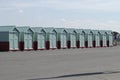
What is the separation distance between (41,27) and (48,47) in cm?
402

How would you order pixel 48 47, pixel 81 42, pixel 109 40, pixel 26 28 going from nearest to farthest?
1. pixel 26 28
2. pixel 48 47
3. pixel 81 42
4. pixel 109 40

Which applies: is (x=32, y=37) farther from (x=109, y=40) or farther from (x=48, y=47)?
(x=109, y=40)

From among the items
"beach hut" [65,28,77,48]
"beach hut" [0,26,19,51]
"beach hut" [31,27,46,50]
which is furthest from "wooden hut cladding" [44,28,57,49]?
"beach hut" [0,26,19,51]

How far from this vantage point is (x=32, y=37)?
69.6 m

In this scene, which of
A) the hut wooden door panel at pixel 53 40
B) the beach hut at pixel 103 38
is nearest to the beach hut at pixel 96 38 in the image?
the beach hut at pixel 103 38

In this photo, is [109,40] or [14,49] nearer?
[14,49]

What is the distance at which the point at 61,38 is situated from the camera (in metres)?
78.8

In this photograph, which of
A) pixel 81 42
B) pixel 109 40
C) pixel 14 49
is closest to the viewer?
pixel 14 49

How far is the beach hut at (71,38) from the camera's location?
266 ft

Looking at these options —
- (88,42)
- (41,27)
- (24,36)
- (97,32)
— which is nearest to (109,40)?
(97,32)

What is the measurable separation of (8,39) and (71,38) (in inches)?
903

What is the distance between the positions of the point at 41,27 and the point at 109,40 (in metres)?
32.2

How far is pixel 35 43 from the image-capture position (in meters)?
69.9

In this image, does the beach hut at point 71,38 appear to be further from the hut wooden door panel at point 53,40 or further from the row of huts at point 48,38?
the hut wooden door panel at point 53,40
